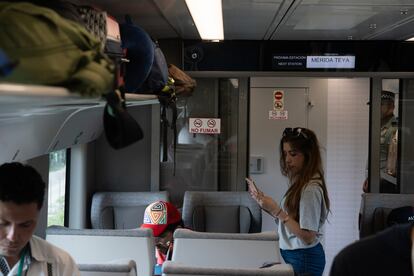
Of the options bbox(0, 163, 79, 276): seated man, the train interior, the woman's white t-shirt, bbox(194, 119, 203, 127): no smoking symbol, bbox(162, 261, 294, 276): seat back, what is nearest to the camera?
bbox(0, 163, 79, 276): seated man

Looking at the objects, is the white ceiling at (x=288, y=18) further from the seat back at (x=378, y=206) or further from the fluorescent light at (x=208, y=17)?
the seat back at (x=378, y=206)

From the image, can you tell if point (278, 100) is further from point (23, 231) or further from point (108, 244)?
point (23, 231)

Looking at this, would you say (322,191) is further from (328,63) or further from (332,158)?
(332,158)

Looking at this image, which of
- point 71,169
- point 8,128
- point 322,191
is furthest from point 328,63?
point 8,128

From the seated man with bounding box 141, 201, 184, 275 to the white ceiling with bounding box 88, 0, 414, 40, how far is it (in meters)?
1.27

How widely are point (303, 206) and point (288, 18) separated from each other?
1.46 metres

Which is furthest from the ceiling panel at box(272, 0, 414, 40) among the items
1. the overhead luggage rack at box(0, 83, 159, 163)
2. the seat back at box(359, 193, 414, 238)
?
the seat back at box(359, 193, 414, 238)

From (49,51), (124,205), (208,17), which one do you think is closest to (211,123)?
(124,205)

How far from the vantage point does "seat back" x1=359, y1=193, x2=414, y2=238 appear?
4.60 meters

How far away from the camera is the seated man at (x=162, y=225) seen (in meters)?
3.41

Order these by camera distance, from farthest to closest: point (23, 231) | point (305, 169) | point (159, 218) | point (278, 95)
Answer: point (278, 95), point (159, 218), point (305, 169), point (23, 231)

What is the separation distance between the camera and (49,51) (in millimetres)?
949

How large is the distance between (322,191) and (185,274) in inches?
51.7

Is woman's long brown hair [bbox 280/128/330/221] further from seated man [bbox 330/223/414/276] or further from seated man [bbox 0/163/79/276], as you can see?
seated man [bbox 330/223/414/276]
